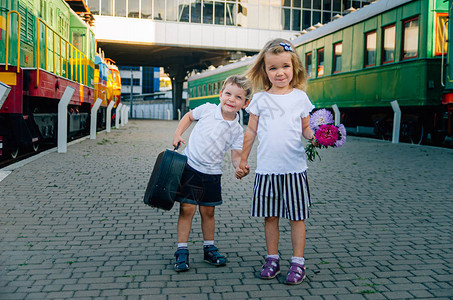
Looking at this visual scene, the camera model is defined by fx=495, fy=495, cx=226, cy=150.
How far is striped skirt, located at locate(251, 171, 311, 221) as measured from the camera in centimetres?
346

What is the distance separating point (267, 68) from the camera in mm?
3535

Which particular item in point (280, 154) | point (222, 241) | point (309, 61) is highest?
point (309, 61)

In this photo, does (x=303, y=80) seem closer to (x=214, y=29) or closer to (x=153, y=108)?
(x=214, y=29)

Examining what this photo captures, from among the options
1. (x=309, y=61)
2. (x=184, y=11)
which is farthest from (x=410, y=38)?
(x=184, y=11)

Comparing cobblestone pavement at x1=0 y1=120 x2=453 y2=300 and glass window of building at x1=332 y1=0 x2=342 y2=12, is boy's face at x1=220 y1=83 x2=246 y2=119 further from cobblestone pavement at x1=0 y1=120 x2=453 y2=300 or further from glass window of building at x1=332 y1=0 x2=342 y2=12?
glass window of building at x1=332 y1=0 x2=342 y2=12

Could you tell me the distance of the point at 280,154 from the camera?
3.47 metres

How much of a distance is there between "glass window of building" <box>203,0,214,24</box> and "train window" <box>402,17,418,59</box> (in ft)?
85.0

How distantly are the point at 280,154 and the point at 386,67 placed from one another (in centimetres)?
1080

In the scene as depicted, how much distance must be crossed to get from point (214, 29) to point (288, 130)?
3448 centimetres

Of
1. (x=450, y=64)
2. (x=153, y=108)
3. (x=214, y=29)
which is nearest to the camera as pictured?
(x=450, y=64)

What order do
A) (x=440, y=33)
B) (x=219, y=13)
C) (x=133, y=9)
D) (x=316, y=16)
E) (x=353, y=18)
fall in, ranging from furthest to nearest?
(x=316, y=16) < (x=219, y=13) < (x=133, y=9) < (x=353, y=18) < (x=440, y=33)

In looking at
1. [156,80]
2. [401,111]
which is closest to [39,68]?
[401,111]

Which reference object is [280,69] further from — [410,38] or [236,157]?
[410,38]

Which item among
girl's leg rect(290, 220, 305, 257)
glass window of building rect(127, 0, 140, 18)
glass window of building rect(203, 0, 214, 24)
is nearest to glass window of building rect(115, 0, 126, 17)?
glass window of building rect(127, 0, 140, 18)
